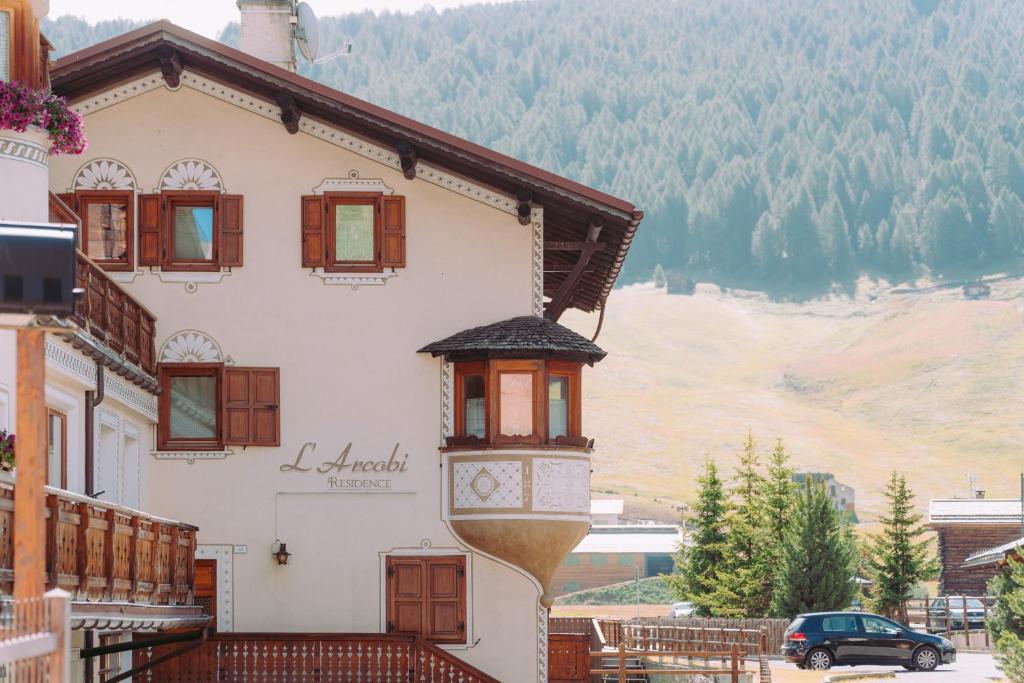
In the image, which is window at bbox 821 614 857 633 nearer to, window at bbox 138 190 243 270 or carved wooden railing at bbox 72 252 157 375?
window at bbox 138 190 243 270

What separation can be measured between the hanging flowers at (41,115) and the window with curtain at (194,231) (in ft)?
26.5

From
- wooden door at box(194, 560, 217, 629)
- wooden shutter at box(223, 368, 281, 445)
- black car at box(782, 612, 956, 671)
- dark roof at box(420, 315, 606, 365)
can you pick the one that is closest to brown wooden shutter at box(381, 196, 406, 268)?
dark roof at box(420, 315, 606, 365)

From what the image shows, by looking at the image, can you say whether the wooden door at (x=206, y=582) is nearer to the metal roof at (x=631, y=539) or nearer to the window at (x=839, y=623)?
the window at (x=839, y=623)

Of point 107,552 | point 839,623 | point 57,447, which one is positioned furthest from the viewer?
point 839,623

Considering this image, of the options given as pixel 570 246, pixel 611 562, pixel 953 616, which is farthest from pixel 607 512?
pixel 570 246

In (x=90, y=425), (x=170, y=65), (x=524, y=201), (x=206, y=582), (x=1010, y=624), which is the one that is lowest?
(x=1010, y=624)

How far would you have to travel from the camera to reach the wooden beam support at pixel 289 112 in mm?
31297

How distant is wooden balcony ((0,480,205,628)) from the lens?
19.8 m

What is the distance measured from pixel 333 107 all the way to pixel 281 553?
295 inches

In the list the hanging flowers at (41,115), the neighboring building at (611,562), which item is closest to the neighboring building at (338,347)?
the hanging flowers at (41,115)

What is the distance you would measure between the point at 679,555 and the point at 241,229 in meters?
49.4

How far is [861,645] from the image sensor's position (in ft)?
153

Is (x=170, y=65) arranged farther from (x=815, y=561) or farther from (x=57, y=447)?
(x=815, y=561)

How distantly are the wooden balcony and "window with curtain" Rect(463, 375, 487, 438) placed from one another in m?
5.26
